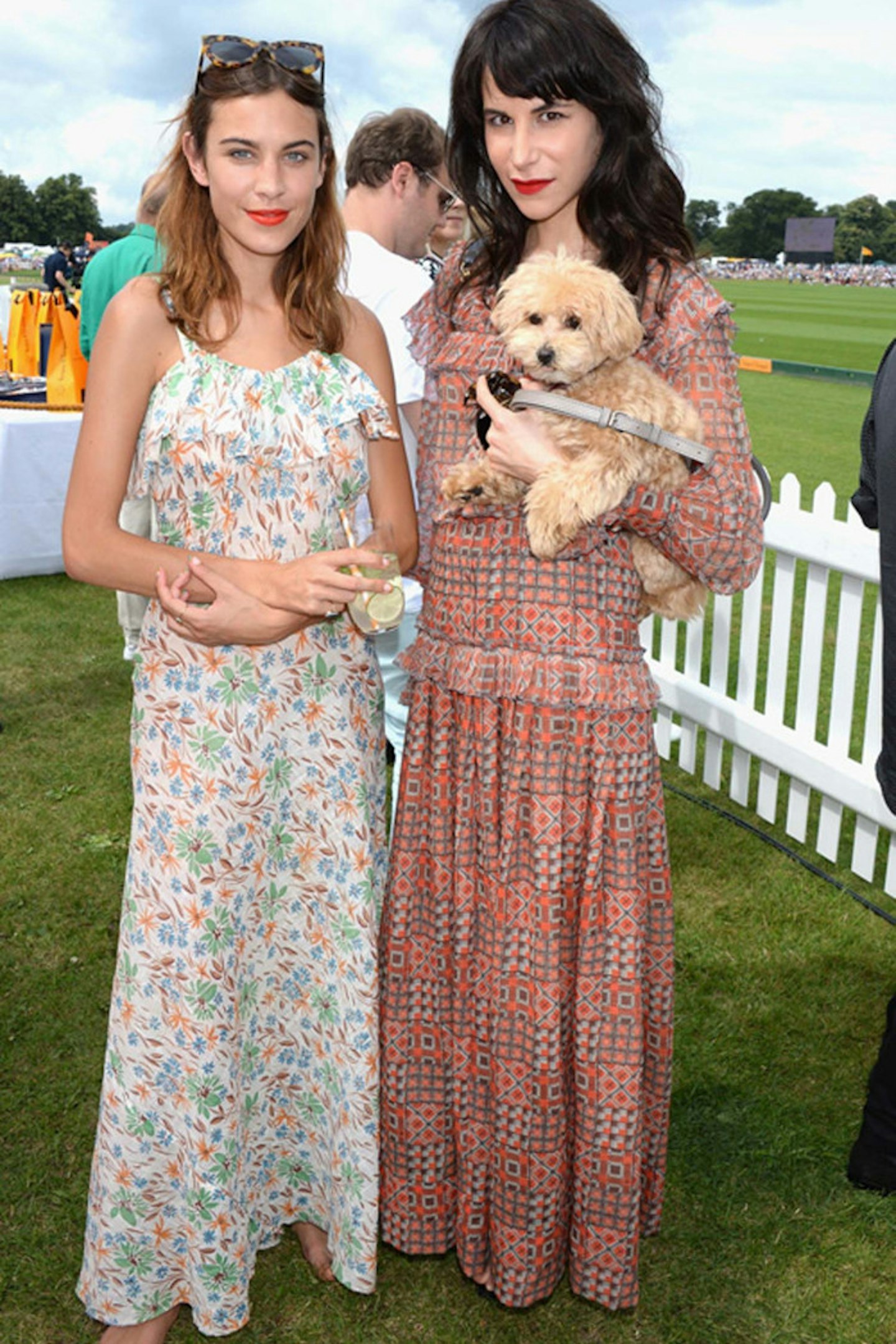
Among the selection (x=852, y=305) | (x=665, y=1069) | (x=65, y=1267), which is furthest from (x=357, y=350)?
(x=852, y=305)

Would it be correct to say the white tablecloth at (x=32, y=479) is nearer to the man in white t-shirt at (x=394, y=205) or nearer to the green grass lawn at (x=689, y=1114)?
the green grass lawn at (x=689, y=1114)

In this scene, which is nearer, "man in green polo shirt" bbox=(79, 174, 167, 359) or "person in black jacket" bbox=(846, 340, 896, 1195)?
"person in black jacket" bbox=(846, 340, 896, 1195)

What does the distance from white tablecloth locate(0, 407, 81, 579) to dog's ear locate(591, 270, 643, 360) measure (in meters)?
5.49

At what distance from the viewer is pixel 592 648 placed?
2.32 metres

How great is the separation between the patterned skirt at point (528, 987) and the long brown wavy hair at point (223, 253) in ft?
2.49

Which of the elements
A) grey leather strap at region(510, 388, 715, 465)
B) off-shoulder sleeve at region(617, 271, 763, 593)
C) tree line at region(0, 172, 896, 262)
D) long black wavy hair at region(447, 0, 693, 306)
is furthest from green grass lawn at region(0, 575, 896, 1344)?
tree line at region(0, 172, 896, 262)

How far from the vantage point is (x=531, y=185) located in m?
2.20

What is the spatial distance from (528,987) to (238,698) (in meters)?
0.77

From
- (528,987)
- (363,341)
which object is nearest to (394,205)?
(363,341)

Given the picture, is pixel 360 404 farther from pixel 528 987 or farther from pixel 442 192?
pixel 442 192

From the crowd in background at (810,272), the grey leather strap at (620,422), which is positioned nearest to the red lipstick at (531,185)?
the grey leather strap at (620,422)

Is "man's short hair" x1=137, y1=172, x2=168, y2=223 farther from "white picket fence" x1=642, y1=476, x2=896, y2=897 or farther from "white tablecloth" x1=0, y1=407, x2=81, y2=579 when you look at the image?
"white picket fence" x1=642, y1=476, x2=896, y2=897

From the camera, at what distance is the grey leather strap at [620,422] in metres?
2.11

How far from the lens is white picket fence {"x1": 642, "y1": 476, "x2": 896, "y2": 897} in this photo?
4648 mm
